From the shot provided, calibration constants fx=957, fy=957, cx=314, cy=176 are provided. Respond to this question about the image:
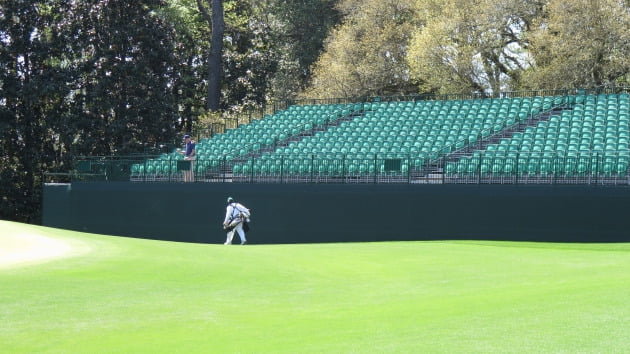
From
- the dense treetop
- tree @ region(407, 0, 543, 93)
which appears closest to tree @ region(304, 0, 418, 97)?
the dense treetop

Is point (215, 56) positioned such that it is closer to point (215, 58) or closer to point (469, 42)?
point (215, 58)

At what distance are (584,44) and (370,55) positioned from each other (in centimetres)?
1382

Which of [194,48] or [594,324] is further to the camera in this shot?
[194,48]

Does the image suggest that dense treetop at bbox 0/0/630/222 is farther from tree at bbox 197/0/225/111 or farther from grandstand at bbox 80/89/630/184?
grandstand at bbox 80/89/630/184

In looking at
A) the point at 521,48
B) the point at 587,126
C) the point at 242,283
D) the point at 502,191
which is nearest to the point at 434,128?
the point at 587,126

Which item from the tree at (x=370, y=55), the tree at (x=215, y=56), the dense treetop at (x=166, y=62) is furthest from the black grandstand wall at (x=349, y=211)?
the tree at (x=370, y=55)

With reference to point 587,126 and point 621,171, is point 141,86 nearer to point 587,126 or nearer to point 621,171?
point 587,126

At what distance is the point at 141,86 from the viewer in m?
52.3

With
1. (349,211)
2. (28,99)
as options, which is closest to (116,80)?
(28,99)

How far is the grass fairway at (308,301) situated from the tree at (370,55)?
33.1 metres

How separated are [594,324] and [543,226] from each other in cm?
1790

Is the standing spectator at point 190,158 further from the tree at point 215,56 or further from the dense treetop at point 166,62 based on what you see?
the tree at point 215,56

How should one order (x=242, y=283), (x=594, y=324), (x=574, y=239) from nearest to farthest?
1. (x=594, y=324)
2. (x=242, y=283)
3. (x=574, y=239)

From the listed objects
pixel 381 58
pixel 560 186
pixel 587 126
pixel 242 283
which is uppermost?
pixel 381 58
